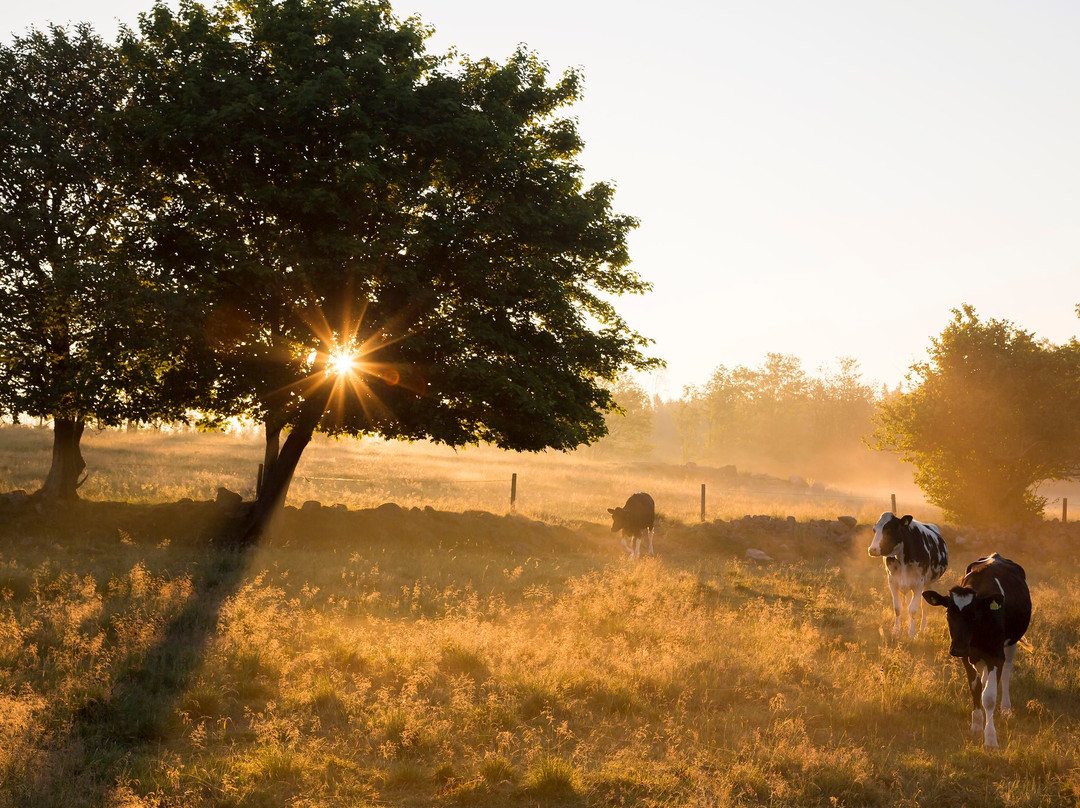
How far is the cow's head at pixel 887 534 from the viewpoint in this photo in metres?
13.7

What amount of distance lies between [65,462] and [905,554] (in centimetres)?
1976

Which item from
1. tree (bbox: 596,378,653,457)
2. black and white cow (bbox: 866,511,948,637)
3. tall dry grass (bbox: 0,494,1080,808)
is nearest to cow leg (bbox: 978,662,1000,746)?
tall dry grass (bbox: 0,494,1080,808)

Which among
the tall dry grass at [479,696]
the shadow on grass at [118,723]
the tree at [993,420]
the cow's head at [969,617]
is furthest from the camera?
the tree at [993,420]

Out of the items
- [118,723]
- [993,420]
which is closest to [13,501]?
[118,723]

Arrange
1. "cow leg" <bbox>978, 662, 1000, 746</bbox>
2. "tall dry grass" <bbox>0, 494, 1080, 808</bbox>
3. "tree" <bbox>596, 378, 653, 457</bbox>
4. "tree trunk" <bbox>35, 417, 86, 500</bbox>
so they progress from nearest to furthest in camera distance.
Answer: "tall dry grass" <bbox>0, 494, 1080, 808</bbox>
"cow leg" <bbox>978, 662, 1000, 746</bbox>
"tree trunk" <bbox>35, 417, 86, 500</bbox>
"tree" <bbox>596, 378, 653, 457</bbox>

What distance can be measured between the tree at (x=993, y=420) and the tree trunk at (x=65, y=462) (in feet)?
87.4

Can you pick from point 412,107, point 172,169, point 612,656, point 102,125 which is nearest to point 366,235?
point 412,107

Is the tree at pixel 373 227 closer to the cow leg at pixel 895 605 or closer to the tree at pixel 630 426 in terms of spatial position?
the cow leg at pixel 895 605

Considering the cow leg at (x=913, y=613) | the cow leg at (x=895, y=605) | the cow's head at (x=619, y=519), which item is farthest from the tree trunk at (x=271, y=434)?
the cow leg at (x=913, y=613)

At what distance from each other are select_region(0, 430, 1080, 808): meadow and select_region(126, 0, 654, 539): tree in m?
3.93

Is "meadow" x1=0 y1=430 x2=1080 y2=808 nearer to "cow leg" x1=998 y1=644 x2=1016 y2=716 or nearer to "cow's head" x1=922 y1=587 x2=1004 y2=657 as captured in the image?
"cow leg" x1=998 y1=644 x2=1016 y2=716

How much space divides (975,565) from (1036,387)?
66.5 feet

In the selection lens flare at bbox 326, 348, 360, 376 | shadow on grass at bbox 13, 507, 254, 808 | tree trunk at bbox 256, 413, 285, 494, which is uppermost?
lens flare at bbox 326, 348, 360, 376

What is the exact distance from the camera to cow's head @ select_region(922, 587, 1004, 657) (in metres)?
8.69
